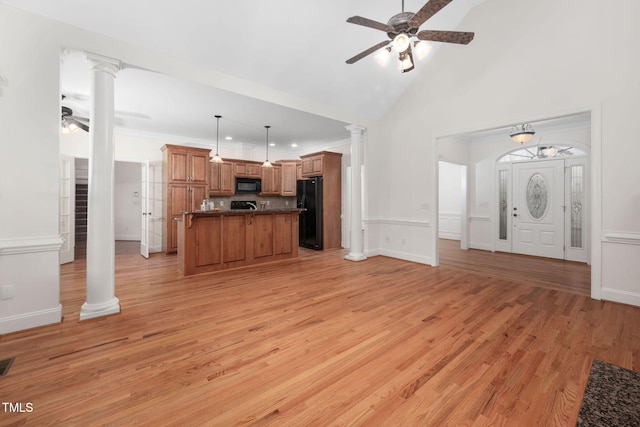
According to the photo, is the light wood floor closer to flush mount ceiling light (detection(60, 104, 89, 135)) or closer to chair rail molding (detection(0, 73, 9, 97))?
chair rail molding (detection(0, 73, 9, 97))

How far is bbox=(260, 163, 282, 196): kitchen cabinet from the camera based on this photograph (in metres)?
7.91

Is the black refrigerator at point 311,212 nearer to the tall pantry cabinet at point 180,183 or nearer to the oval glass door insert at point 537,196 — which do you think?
the tall pantry cabinet at point 180,183

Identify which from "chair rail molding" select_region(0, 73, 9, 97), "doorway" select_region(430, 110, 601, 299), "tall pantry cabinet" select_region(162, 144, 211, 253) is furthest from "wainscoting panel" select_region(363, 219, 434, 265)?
"chair rail molding" select_region(0, 73, 9, 97)

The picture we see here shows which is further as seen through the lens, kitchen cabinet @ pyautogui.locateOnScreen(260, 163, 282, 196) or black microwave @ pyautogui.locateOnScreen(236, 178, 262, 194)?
kitchen cabinet @ pyautogui.locateOnScreen(260, 163, 282, 196)

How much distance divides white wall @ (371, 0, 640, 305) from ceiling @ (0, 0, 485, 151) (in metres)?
0.47

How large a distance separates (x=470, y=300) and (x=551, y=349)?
113 centimetres

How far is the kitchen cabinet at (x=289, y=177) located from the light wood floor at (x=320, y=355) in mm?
4587

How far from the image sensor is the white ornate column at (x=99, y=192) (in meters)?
2.80

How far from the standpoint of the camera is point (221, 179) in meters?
7.14

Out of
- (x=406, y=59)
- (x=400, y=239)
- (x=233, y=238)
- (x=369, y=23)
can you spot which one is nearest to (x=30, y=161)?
(x=233, y=238)

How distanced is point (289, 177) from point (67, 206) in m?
4.95

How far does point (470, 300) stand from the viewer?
10.9ft

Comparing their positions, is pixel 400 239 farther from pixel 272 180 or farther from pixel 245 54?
pixel 245 54

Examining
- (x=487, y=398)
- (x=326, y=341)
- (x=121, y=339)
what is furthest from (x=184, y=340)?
(x=487, y=398)
